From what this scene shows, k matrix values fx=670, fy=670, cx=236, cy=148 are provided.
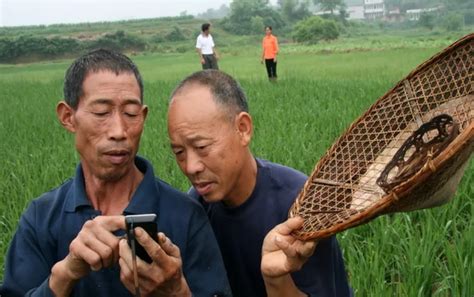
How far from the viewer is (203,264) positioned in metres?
1.52

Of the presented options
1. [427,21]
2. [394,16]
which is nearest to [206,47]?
[427,21]

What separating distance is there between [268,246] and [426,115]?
2.03ft

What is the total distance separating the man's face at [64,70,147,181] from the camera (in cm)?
155

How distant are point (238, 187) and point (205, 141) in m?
0.17

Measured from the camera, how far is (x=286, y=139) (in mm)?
4828

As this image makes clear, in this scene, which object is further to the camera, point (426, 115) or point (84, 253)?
point (426, 115)

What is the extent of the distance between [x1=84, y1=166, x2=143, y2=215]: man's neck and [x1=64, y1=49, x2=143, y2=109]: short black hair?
20 cm

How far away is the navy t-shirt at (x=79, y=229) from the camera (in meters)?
1.52

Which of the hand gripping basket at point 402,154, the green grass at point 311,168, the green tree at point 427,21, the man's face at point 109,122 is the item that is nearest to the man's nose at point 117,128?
the man's face at point 109,122

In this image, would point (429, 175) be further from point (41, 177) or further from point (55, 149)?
point (55, 149)

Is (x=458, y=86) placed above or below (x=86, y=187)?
above

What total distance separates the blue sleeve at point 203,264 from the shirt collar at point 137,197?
107mm

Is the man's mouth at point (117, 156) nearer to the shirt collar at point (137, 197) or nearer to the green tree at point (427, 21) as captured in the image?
the shirt collar at point (137, 197)

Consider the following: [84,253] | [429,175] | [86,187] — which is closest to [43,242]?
[86,187]
